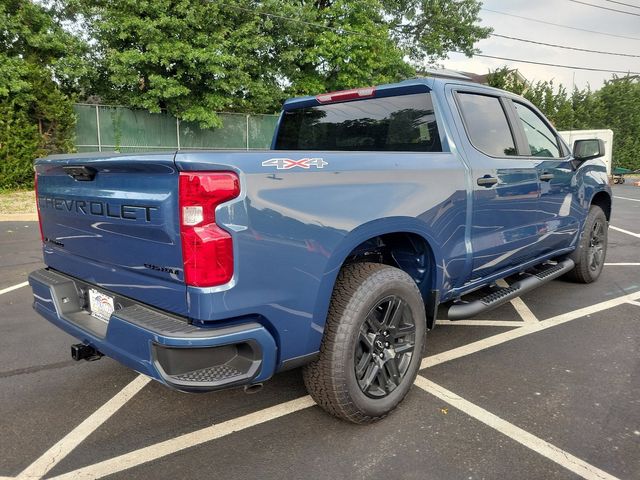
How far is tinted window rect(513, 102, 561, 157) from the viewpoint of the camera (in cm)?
416

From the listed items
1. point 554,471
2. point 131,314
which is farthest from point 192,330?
point 554,471

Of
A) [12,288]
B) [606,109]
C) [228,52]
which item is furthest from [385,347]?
[606,109]

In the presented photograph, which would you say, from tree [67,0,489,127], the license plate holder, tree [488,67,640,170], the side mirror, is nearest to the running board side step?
the side mirror

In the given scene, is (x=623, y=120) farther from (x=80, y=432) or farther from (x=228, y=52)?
(x=80, y=432)

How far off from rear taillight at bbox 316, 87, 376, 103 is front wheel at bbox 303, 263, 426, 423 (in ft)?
4.73

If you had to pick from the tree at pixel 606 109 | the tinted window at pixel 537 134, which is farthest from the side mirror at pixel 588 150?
the tree at pixel 606 109

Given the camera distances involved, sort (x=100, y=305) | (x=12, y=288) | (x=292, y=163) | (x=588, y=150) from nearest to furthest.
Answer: (x=292, y=163), (x=100, y=305), (x=588, y=150), (x=12, y=288)

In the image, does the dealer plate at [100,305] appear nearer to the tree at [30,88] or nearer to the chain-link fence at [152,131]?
the chain-link fence at [152,131]

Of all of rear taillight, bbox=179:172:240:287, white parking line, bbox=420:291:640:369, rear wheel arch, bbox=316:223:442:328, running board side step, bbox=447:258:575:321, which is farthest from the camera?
white parking line, bbox=420:291:640:369

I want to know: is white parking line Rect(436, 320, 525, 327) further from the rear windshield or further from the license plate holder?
the license plate holder

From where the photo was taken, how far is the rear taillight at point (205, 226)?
6.35ft

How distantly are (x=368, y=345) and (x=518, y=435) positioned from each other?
92 centimetres

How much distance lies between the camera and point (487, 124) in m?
3.66

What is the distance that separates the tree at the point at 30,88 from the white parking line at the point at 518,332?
14421 mm
